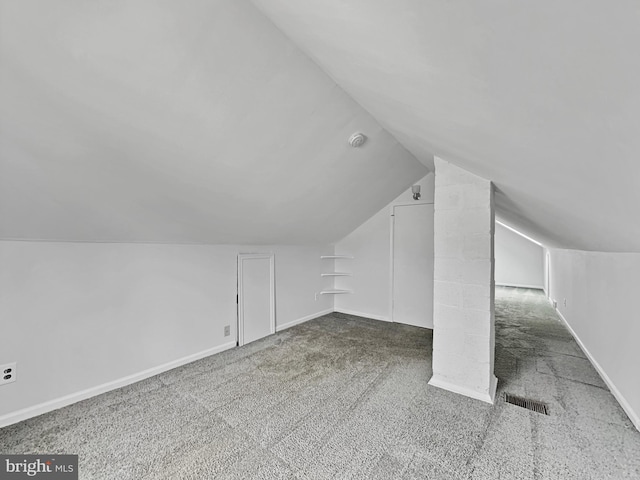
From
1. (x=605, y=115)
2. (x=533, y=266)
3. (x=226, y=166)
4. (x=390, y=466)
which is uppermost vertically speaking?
(x=226, y=166)

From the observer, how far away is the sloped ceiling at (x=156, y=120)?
49.2 inches

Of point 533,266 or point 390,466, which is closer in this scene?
point 390,466

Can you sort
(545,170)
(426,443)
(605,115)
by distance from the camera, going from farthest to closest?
1. (426,443)
2. (545,170)
3. (605,115)

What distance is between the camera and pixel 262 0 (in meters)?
1.32

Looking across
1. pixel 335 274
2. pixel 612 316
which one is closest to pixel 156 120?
pixel 335 274

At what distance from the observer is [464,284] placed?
8.08 feet

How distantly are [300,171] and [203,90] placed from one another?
3.81 feet

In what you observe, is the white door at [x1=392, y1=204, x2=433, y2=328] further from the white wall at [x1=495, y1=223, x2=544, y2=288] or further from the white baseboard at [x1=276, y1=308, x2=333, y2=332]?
the white wall at [x1=495, y1=223, x2=544, y2=288]

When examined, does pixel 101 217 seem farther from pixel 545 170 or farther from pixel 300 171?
pixel 545 170

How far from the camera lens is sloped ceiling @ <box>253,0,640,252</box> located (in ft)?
2.05

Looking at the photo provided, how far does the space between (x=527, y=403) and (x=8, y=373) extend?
3.91m

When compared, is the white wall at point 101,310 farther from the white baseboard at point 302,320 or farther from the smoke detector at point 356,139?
the smoke detector at point 356,139

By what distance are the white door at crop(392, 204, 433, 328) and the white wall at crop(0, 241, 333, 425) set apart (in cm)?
253

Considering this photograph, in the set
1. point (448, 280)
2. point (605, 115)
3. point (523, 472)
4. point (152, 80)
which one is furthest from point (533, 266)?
point (152, 80)
